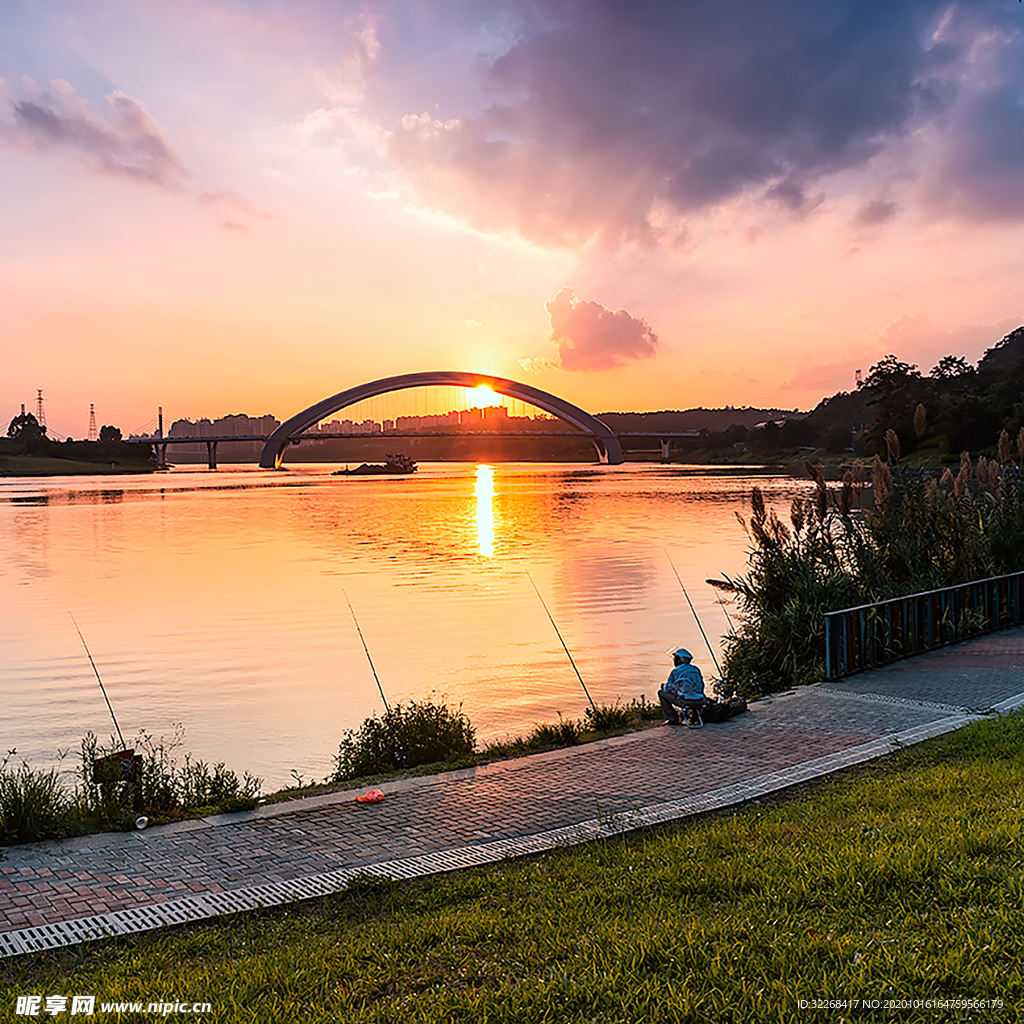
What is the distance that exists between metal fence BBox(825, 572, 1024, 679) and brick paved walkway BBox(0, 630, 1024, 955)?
1286 millimetres

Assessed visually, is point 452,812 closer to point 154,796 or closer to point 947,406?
point 154,796

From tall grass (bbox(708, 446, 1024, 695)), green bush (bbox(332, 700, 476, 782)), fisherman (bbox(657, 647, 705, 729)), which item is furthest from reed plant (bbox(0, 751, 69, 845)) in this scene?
tall grass (bbox(708, 446, 1024, 695))

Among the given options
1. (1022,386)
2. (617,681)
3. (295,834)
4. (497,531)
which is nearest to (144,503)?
(497,531)

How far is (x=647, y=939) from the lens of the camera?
12.6ft

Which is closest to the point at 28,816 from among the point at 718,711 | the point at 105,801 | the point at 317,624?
the point at 105,801

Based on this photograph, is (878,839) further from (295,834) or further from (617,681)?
(617,681)

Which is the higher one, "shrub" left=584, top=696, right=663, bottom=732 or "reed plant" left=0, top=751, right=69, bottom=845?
"reed plant" left=0, top=751, right=69, bottom=845

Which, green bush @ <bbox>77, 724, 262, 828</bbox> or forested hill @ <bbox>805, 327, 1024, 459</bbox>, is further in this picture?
forested hill @ <bbox>805, 327, 1024, 459</bbox>

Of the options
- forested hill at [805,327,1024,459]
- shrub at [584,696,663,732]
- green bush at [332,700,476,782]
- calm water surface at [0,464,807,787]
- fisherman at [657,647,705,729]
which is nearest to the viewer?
green bush at [332,700,476,782]

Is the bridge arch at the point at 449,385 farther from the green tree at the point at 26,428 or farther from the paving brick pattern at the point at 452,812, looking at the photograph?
the paving brick pattern at the point at 452,812

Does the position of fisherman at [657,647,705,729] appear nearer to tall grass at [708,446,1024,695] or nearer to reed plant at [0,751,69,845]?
tall grass at [708,446,1024,695]

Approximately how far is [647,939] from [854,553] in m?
9.25

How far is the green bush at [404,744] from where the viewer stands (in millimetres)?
7789

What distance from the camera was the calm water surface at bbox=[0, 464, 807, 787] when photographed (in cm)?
1059
